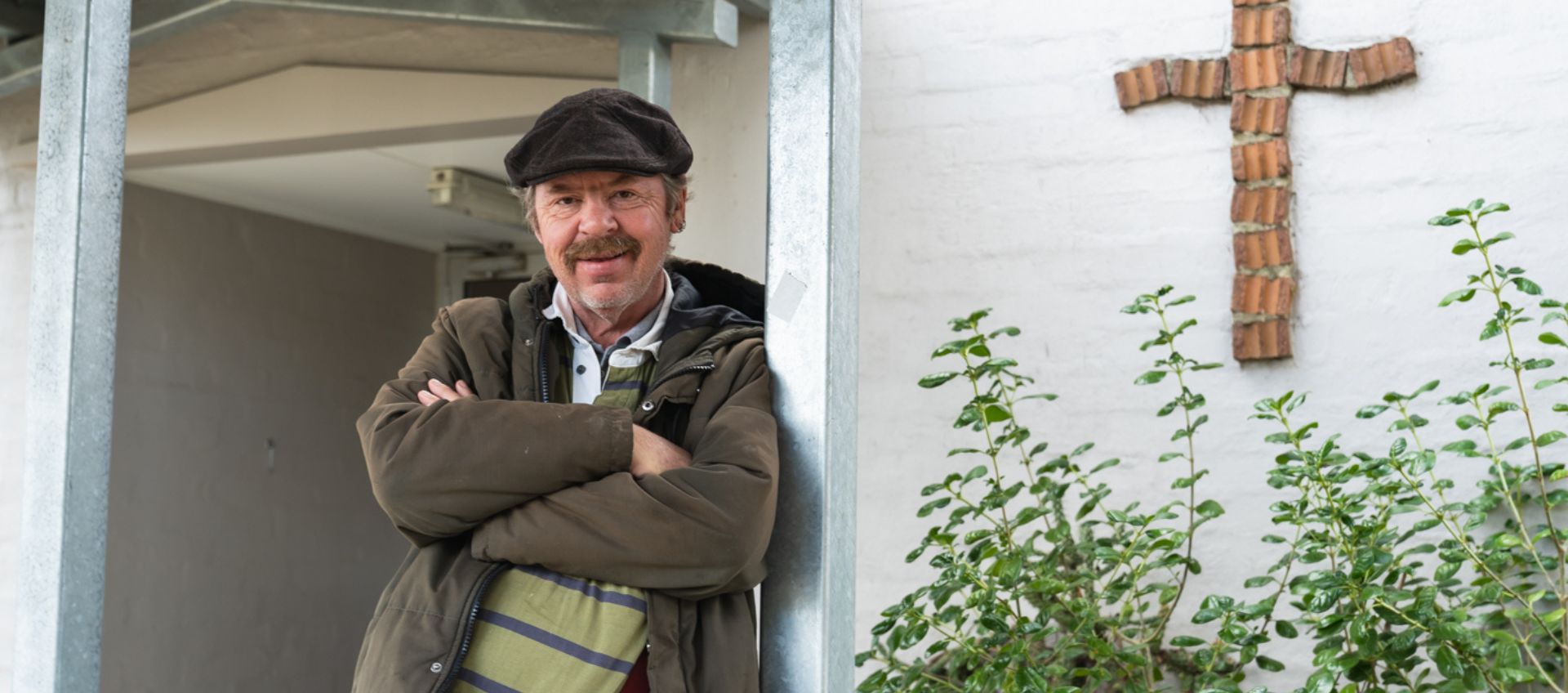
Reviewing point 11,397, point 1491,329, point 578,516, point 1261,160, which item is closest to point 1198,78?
point 1261,160

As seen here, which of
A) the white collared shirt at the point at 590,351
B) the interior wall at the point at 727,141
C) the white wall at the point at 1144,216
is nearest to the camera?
the white collared shirt at the point at 590,351

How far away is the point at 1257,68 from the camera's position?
374 cm

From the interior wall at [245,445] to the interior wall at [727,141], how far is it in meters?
2.70

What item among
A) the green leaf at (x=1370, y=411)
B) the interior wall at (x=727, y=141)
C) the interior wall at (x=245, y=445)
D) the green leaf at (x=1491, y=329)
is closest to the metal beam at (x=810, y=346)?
the green leaf at (x=1370, y=411)

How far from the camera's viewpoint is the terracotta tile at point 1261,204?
3686 millimetres

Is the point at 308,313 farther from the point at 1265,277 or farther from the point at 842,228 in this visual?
the point at 842,228

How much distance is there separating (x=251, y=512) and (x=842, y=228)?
5.19 metres

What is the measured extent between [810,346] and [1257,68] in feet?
7.24

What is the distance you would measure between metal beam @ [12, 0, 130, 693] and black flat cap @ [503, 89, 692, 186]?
0.81 m

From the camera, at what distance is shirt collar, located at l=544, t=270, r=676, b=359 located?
210 cm

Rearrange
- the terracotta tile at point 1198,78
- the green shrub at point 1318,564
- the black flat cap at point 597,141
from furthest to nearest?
the terracotta tile at point 1198,78
the green shrub at point 1318,564
the black flat cap at point 597,141

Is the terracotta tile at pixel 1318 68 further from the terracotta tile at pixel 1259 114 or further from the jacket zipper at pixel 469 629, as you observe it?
the jacket zipper at pixel 469 629

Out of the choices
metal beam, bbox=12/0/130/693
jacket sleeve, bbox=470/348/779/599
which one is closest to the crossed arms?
jacket sleeve, bbox=470/348/779/599

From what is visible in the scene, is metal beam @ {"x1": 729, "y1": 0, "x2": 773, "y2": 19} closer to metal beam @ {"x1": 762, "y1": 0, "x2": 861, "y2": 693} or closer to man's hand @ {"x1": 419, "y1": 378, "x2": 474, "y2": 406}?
metal beam @ {"x1": 762, "y1": 0, "x2": 861, "y2": 693}
